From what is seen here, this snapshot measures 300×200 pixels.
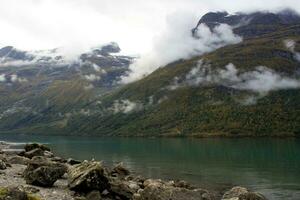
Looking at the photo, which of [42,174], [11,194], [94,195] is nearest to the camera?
[11,194]

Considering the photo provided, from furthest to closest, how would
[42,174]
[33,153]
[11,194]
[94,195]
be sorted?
[33,153] < [42,174] < [94,195] < [11,194]

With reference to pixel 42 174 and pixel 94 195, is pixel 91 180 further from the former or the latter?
pixel 42 174

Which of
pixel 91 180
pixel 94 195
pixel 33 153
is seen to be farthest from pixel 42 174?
pixel 33 153

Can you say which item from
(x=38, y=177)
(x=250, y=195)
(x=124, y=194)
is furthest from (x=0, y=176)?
(x=250, y=195)

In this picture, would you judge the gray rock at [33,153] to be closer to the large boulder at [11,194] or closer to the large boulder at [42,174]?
the large boulder at [42,174]

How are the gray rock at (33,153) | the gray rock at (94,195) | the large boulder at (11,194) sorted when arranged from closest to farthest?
the large boulder at (11,194)
the gray rock at (94,195)
the gray rock at (33,153)

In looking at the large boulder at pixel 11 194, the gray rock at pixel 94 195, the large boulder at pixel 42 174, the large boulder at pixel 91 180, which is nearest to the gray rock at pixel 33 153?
the large boulder at pixel 42 174

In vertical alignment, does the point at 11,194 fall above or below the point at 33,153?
below

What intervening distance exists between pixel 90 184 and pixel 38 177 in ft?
17.4

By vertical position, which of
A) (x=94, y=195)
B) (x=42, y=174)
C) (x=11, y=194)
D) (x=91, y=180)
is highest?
(x=42, y=174)

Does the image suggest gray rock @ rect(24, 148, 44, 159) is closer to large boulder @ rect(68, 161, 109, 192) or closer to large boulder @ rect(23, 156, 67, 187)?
large boulder @ rect(23, 156, 67, 187)

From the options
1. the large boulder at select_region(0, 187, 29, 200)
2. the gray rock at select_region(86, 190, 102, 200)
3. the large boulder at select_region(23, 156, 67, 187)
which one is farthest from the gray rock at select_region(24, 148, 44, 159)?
the large boulder at select_region(0, 187, 29, 200)

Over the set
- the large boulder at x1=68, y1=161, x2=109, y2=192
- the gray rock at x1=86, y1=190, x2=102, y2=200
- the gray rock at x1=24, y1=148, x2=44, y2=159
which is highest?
the gray rock at x1=24, y1=148, x2=44, y2=159

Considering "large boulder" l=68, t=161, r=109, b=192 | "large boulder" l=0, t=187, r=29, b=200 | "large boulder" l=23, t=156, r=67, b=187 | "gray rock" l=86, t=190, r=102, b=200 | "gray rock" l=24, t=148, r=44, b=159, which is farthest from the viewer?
"gray rock" l=24, t=148, r=44, b=159
